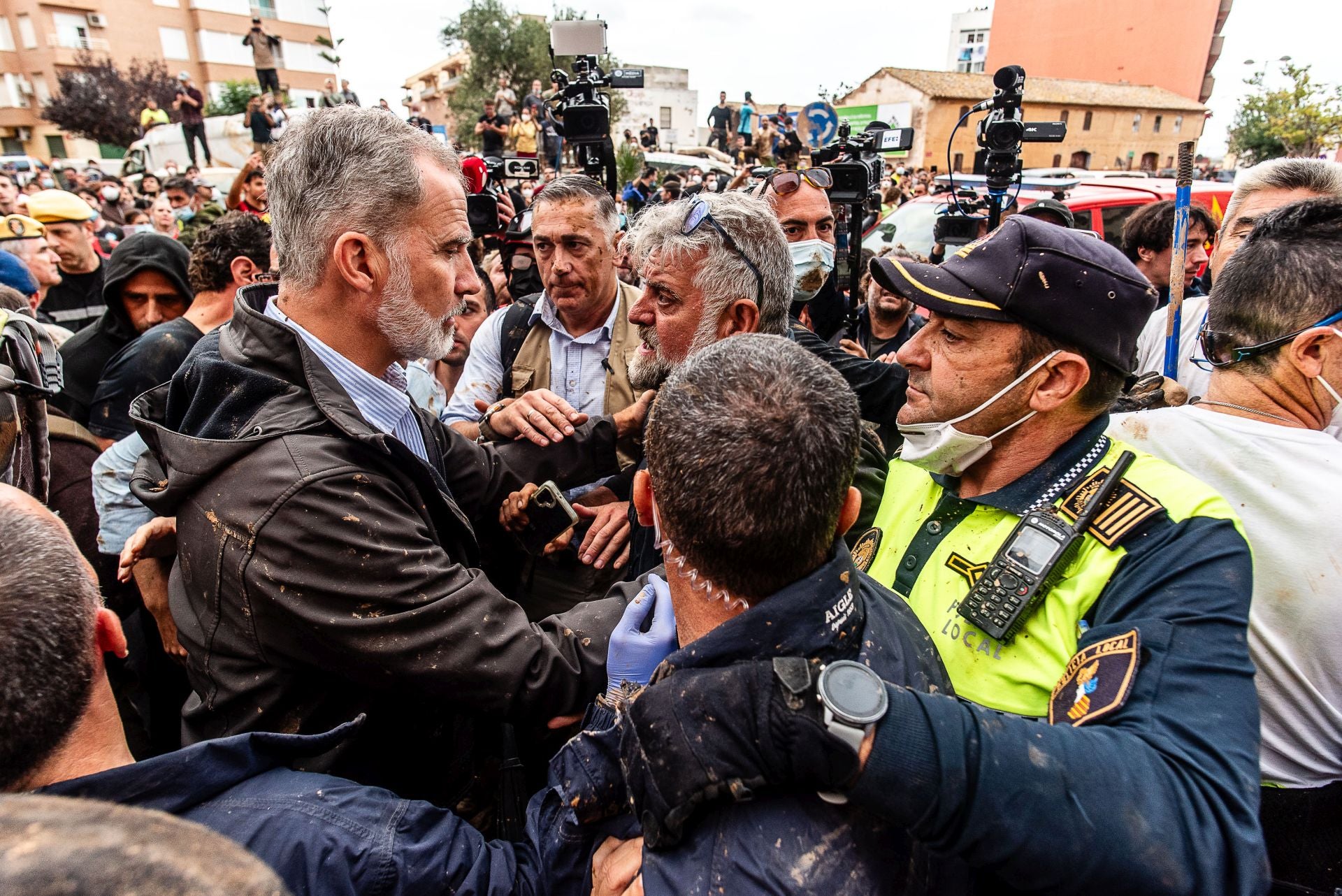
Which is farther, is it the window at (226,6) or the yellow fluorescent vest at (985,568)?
the window at (226,6)

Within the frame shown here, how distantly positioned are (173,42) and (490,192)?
179 ft

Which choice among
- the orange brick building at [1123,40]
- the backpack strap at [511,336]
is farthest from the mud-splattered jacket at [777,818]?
the orange brick building at [1123,40]

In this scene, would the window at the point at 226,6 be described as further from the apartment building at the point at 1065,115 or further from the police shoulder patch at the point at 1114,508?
the police shoulder patch at the point at 1114,508

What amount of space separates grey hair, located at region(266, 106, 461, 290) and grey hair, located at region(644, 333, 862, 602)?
1074 mm

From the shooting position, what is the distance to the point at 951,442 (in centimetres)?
172

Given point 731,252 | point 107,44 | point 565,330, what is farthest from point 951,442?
point 107,44

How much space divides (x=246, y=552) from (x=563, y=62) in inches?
1252

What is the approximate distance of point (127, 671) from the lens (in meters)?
2.44

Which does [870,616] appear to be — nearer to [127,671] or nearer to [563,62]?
[127,671]

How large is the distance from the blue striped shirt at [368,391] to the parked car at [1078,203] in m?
6.51

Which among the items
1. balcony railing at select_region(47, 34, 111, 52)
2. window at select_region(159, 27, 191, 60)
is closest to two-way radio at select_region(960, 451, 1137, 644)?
balcony railing at select_region(47, 34, 111, 52)

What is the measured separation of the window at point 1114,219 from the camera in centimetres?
765

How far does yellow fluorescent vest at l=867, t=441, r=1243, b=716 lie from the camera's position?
53.8 inches

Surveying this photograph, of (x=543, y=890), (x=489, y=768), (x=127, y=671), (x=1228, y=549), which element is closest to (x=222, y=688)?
Answer: (x=489, y=768)
